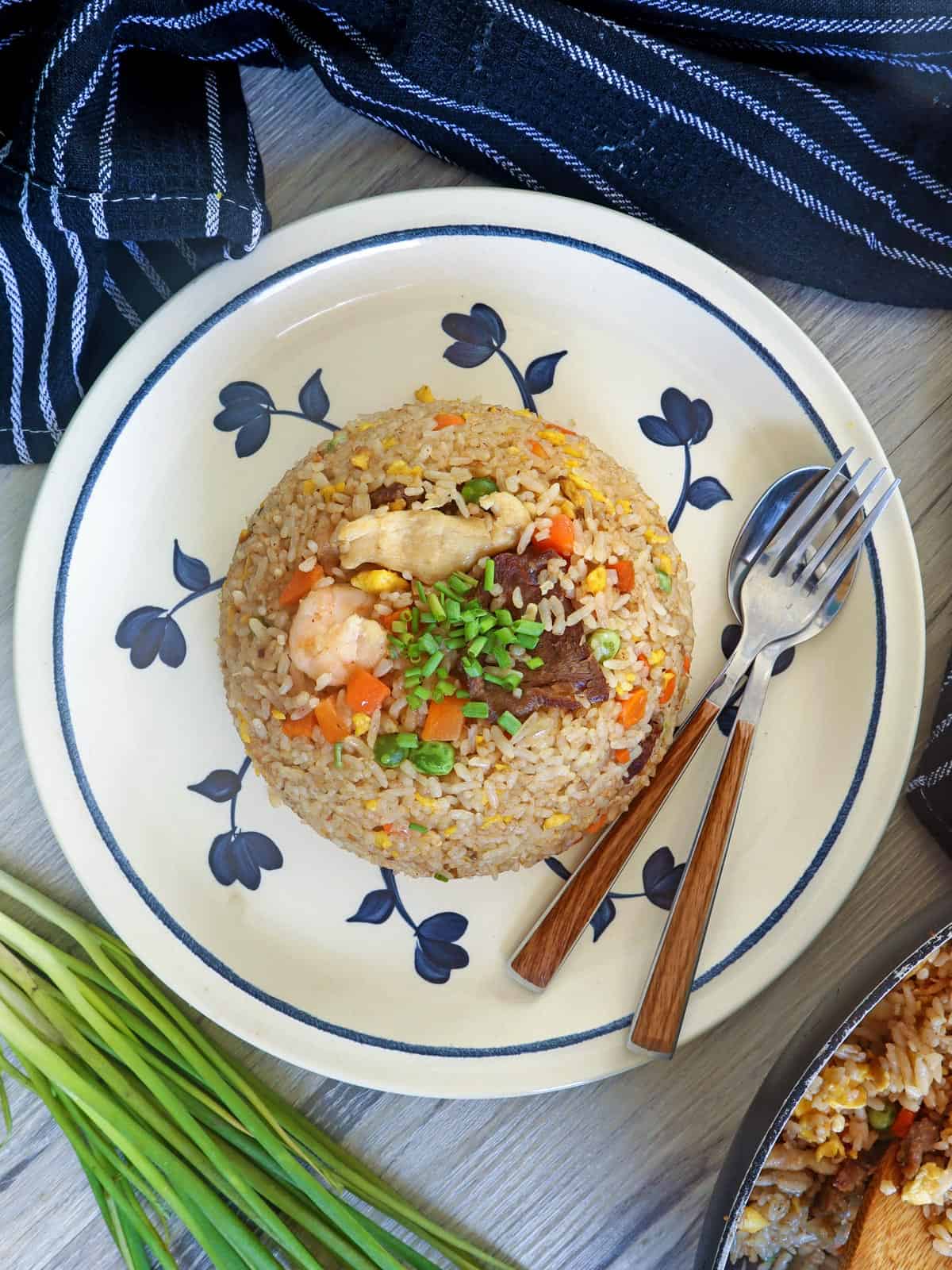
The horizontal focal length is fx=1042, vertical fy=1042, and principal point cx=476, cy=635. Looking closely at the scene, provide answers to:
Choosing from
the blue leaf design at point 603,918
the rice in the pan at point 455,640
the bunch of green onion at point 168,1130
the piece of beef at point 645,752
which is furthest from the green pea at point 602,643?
the bunch of green onion at point 168,1130

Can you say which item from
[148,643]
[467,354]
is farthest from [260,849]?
[467,354]

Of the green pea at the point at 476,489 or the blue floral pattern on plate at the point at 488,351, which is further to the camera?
the blue floral pattern on plate at the point at 488,351

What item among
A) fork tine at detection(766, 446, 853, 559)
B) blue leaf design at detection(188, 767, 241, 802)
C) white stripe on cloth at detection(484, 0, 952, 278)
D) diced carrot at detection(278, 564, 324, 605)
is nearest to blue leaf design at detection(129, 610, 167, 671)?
blue leaf design at detection(188, 767, 241, 802)

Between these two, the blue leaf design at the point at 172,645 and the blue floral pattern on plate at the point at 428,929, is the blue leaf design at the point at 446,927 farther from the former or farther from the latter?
the blue leaf design at the point at 172,645

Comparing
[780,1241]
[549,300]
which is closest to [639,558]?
[549,300]

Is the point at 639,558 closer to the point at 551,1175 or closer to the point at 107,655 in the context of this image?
the point at 107,655

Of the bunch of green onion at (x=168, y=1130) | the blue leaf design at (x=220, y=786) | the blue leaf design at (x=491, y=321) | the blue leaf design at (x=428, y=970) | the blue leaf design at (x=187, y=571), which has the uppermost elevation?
the blue leaf design at (x=491, y=321)

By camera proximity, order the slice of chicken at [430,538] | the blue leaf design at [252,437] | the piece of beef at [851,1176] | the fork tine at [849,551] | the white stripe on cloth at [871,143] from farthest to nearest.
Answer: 1. the blue leaf design at [252,437]
2. the white stripe on cloth at [871,143]
3. the fork tine at [849,551]
4. the piece of beef at [851,1176]
5. the slice of chicken at [430,538]
